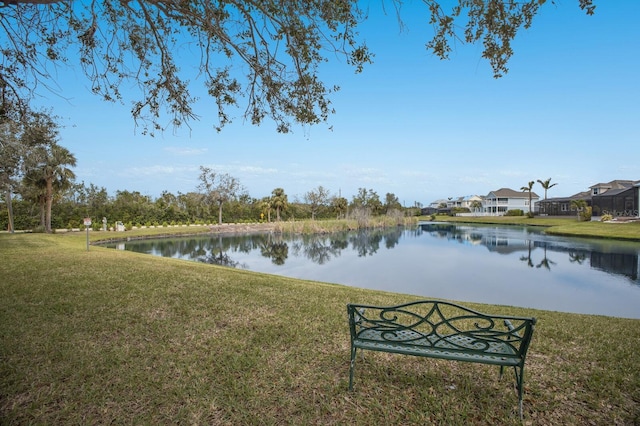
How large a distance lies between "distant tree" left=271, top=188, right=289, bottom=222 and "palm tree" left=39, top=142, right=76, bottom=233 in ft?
78.6

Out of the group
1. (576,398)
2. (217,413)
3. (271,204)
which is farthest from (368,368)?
(271,204)

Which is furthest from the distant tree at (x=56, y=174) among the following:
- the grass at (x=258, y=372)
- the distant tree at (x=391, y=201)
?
the distant tree at (x=391, y=201)

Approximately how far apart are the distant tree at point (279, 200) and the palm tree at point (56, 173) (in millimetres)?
23969

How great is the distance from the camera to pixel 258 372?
9.67 ft

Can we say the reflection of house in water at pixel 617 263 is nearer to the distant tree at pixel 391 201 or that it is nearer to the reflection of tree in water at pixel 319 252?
the reflection of tree in water at pixel 319 252

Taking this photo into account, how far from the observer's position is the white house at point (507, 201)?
224 feet

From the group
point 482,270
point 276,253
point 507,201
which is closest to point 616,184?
point 507,201

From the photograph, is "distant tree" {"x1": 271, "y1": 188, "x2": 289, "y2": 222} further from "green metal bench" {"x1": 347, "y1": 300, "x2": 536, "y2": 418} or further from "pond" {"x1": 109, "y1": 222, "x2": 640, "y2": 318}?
"green metal bench" {"x1": 347, "y1": 300, "x2": 536, "y2": 418}

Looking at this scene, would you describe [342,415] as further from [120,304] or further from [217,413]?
[120,304]

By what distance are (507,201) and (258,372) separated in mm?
76432

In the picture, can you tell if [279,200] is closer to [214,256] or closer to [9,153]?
[214,256]

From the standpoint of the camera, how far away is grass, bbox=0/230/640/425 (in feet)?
7.84

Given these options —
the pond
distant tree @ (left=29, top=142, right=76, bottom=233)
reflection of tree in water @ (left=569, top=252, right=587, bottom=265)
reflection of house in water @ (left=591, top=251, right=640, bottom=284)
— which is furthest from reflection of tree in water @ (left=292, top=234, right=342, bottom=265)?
distant tree @ (left=29, top=142, right=76, bottom=233)

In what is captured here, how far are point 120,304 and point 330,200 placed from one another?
46764 millimetres
